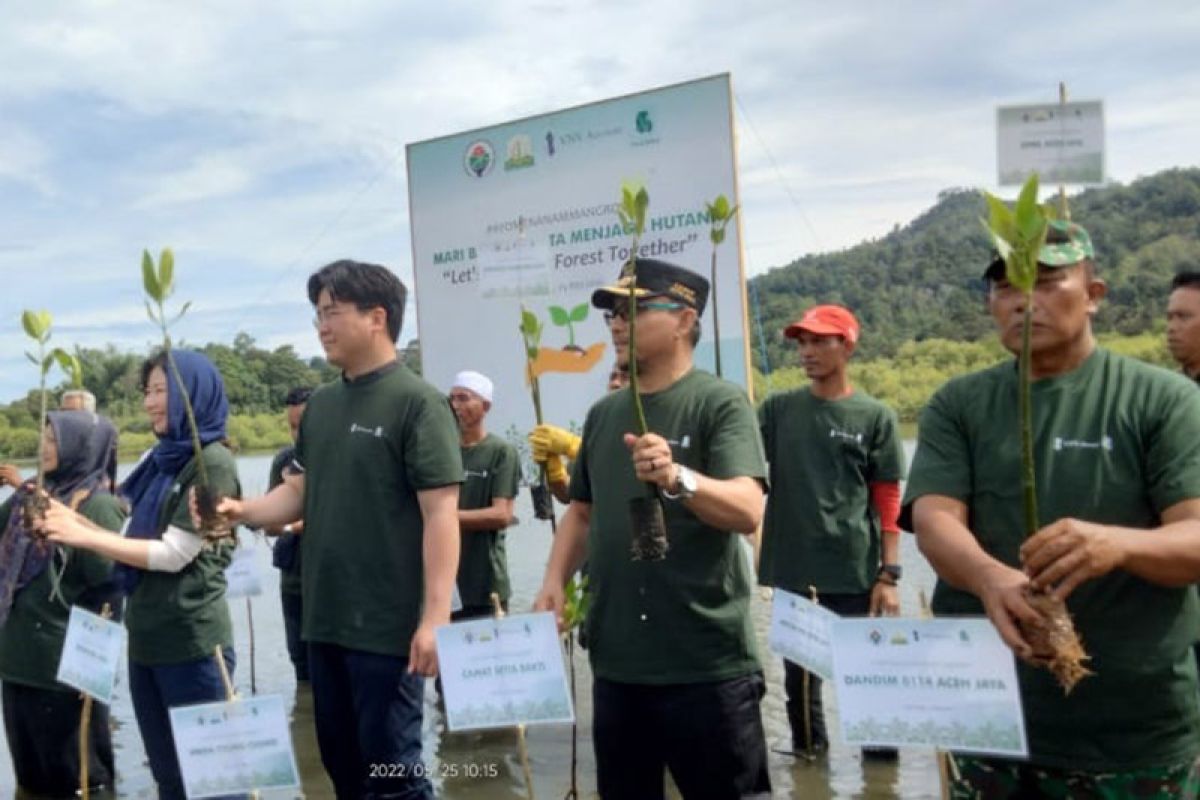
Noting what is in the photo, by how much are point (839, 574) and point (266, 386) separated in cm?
289

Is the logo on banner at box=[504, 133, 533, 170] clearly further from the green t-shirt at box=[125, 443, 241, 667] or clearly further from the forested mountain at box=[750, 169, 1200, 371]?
the green t-shirt at box=[125, 443, 241, 667]

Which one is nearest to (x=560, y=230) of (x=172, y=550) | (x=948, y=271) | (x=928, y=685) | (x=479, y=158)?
(x=479, y=158)

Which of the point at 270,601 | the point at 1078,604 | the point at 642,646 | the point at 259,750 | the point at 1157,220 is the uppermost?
the point at 1157,220

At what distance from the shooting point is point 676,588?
281 cm

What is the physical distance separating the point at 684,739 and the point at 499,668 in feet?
1.65

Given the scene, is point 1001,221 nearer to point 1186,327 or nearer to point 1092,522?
point 1092,522

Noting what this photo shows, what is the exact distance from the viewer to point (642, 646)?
9.23 ft

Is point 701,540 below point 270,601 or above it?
above

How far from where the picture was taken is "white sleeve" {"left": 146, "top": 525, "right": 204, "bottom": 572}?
11.5 ft

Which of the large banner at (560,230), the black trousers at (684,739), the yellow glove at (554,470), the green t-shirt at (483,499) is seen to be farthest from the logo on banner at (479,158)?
the black trousers at (684,739)

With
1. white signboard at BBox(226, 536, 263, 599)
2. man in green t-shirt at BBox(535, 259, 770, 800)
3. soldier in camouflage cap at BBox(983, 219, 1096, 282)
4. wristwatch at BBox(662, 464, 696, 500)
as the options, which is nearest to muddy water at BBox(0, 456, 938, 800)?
white signboard at BBox(226, 536, 263, 599)

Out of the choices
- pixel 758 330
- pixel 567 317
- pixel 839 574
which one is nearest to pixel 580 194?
pixel 567 317

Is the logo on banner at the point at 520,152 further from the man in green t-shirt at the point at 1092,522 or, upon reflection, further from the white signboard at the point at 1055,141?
the man in green t-shirt at the point at 1092,522

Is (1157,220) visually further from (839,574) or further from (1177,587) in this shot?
(1177,587)
